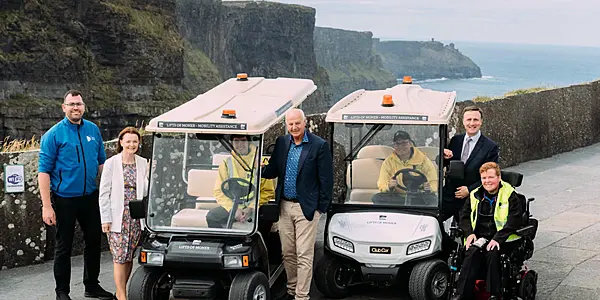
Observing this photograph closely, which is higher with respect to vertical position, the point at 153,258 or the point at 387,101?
the point at 387,101

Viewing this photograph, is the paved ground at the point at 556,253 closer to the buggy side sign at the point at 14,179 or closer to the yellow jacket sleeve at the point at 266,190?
the buggy side sign at the point at 14,179

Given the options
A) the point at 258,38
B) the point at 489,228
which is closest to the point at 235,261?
the point at 489,228

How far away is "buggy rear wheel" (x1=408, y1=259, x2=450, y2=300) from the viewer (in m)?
8.85

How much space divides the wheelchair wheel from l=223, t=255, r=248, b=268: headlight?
257cm

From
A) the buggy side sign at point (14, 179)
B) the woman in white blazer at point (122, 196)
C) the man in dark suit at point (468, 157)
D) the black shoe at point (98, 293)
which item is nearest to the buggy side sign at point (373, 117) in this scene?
the man in dark suit at point (468, 157)

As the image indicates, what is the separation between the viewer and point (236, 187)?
28.3ft

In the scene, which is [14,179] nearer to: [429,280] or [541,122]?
[429,280]

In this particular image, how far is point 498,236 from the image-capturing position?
8.47 meters

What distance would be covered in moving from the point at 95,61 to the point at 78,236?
10035 centimetres

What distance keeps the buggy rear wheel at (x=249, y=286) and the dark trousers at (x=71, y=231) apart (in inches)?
73.2

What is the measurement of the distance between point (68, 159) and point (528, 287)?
463 centimetres

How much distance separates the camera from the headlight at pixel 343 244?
30.1ft

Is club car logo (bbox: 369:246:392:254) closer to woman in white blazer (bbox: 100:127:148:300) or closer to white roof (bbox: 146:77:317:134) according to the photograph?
white roof (bbox: 146:77:317:134)

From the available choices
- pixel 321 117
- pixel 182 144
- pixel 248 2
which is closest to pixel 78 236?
pixel 182 144
